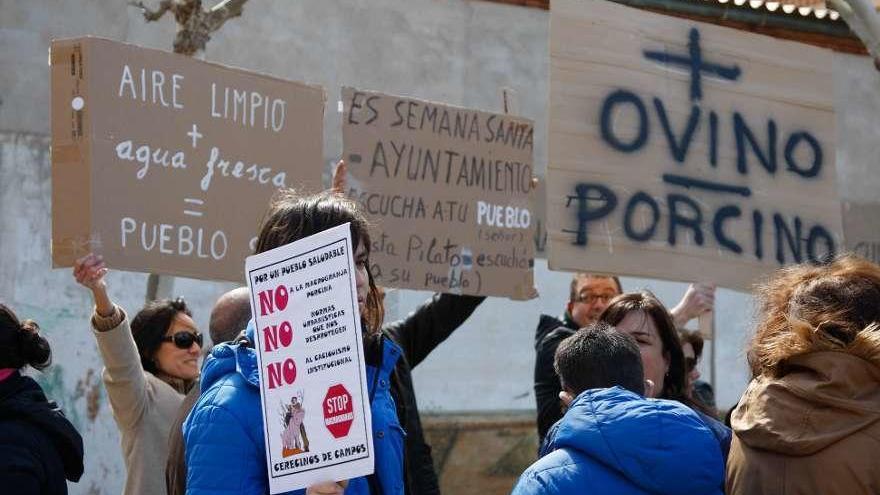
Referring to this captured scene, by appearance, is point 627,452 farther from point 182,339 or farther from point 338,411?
point 182,339

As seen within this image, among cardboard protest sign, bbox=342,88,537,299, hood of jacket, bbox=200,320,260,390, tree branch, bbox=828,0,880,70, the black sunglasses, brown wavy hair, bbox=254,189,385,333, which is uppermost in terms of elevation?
tree branch, bbox=828,0,880,70

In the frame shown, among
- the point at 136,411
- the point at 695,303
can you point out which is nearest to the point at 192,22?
the point at 136,411

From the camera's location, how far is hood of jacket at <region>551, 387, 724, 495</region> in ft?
9.67

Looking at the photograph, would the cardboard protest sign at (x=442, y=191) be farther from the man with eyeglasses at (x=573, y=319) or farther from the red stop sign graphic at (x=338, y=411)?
the red stop sign graphic at (x=338, y=411)

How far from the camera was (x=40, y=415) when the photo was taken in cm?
354

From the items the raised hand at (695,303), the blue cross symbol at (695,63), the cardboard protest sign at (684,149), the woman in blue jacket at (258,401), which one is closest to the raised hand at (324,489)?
the woman in blue jacket at (258,401)

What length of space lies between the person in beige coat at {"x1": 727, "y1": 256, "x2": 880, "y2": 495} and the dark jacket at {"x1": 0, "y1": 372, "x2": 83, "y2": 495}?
1.70 meters

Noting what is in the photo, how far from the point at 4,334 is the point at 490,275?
233 cm

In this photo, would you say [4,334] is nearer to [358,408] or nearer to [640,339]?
[358,408]

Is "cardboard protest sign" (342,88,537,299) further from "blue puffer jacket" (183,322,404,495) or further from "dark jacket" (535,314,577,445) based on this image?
"blue puffer jacket" (183,322,404,495)

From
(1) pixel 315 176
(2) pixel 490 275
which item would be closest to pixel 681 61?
(2) pixel 490 275

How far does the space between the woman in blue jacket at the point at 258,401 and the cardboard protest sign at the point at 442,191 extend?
2.44 m

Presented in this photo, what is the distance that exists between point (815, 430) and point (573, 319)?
2636mm

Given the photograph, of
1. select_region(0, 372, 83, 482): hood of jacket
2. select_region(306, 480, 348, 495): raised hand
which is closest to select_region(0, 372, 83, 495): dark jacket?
select_region(0, 372, 83, 482): hood of jacket
